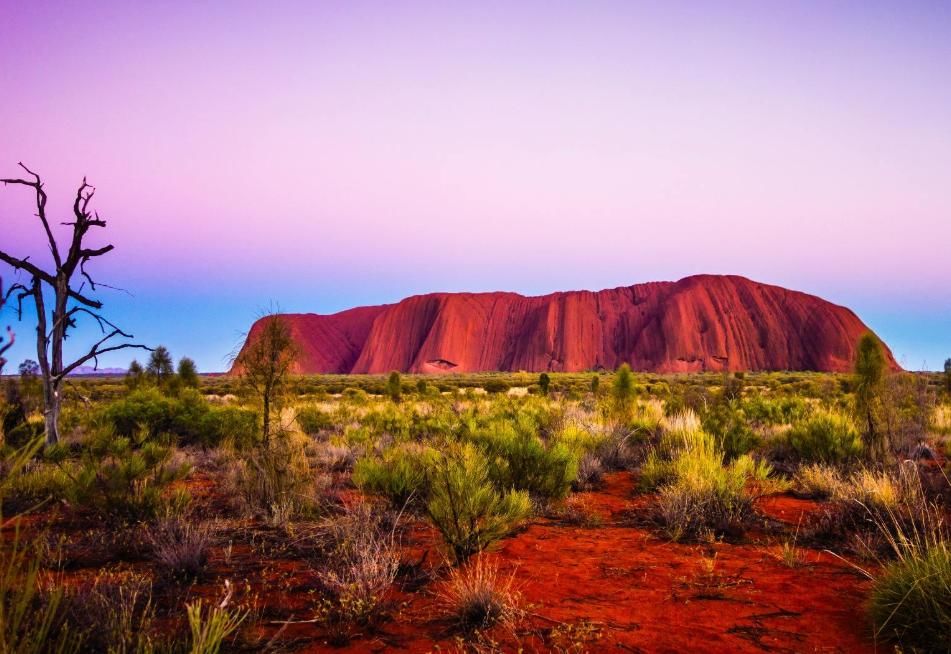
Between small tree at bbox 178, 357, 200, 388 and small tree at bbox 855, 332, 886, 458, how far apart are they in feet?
73.2

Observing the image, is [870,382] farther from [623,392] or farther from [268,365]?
[268,365]

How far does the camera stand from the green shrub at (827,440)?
31.3 feet

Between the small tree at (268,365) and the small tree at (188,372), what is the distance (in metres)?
17.7

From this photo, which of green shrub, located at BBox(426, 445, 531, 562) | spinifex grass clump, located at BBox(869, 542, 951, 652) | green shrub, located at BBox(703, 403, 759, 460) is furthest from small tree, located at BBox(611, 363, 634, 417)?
spinifex grass clump, located at BBox(869, 542, 951, 652)

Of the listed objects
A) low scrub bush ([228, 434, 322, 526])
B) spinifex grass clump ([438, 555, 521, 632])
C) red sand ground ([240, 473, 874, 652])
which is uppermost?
low scrub bush ([228, 434, 322, 526])

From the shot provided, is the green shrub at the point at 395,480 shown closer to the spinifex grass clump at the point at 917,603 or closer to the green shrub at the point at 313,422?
the spinifex grass clump at the point at 917,603

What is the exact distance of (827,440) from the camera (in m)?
9.80

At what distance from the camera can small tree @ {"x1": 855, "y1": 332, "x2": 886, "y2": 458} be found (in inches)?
372

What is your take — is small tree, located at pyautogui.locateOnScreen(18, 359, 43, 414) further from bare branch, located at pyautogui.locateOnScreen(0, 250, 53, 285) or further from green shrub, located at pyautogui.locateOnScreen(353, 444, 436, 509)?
green shrub, located at pyautogui.locateOnScreen(353, 444, 436, 509)

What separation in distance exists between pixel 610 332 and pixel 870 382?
311 feet

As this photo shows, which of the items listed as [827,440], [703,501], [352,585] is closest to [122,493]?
[352,585]

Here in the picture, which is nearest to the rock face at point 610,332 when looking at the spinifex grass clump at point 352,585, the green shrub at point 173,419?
the green shrub at point 173,419

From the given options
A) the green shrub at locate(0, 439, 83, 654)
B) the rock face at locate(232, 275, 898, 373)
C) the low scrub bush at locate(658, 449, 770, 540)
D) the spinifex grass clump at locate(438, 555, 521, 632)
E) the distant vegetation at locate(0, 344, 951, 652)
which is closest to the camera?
the green shrub at locate(0, 439, 83, 654)

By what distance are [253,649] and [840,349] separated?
103624 mm
